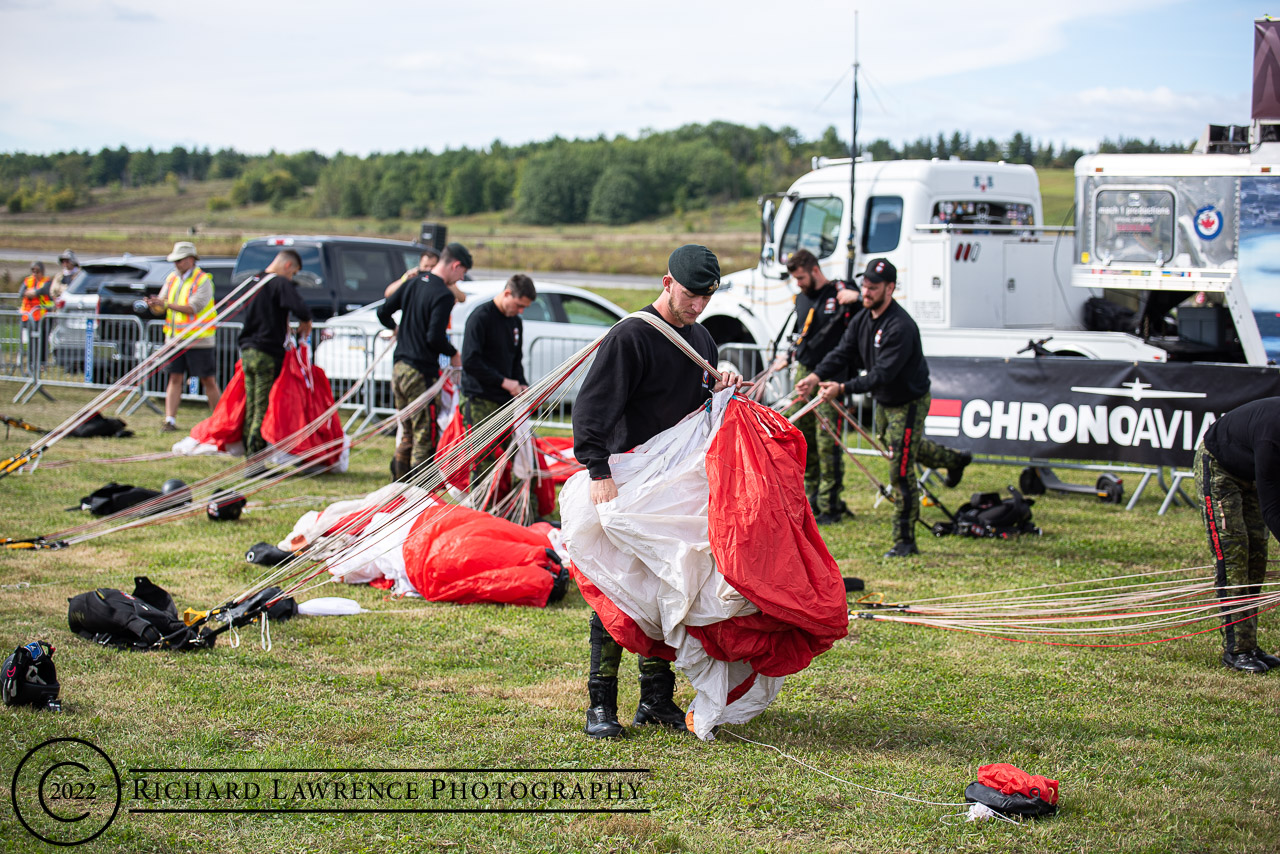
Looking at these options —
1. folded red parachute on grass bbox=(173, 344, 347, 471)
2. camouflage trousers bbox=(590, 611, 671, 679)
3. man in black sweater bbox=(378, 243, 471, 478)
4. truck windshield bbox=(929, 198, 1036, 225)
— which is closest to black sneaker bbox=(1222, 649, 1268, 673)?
camouflage trousers bbox=(590, 611, 671, 679)

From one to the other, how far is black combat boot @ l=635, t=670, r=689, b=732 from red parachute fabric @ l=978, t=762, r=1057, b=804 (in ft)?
3.83

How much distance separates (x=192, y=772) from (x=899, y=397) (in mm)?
5109

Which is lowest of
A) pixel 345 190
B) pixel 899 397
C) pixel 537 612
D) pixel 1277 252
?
pixel 537 612

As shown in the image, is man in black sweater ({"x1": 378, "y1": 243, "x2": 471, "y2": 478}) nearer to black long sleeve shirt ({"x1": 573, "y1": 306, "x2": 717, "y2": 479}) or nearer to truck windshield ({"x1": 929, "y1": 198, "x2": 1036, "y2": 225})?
black long sleeve shirt ({"x1": 573, "y1": 306, "x2": 717, "y2": 479})

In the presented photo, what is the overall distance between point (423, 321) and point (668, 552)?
4.98 meters

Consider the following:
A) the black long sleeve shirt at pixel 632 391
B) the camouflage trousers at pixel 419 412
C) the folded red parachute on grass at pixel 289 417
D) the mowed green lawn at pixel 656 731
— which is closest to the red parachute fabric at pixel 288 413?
the folded red parachute on grass at pixel 289 417

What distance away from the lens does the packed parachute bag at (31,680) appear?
153 inches

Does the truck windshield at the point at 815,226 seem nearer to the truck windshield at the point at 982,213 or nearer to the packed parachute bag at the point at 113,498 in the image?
the truck windshield at the point at 982,213

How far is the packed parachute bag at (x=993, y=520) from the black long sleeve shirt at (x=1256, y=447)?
2.75 meters

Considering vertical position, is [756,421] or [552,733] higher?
[756,421]

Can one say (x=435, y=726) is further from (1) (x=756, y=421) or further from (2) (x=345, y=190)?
(2) (x=345, y=190)

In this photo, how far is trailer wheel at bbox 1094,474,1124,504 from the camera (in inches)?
349

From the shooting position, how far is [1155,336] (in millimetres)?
10445

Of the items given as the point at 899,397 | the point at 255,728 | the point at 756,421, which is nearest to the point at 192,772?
the point at 255,728
